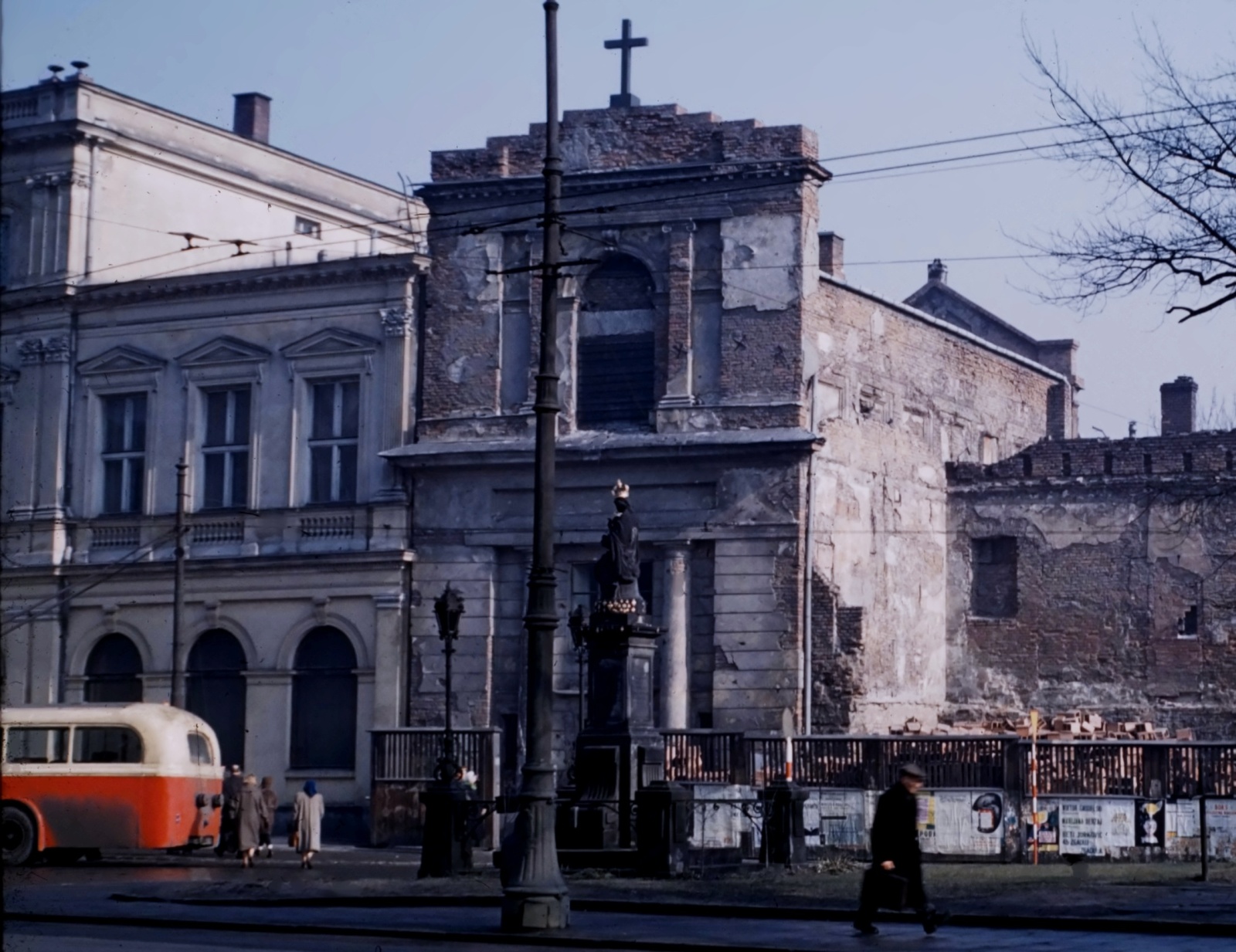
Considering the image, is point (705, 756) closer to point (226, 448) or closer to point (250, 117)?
point (226, 448)

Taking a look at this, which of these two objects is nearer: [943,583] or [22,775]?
[22,775]

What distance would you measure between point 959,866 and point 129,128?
25760mm

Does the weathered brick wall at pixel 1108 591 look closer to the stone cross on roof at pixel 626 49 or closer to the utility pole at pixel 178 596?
the stone cross on roof at pixel 626 49

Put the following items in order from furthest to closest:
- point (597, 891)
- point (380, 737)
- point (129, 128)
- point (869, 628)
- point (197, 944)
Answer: point (129, 128), point (869, 628), point (380, 737), point (597, 891), point (197, 944)

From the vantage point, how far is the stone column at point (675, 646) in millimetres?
35000

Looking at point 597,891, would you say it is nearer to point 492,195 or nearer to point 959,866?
point 959,866

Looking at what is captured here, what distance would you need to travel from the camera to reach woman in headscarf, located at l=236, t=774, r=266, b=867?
29.2 m

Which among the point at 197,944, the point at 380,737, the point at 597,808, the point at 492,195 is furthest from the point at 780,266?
the point at 197,944

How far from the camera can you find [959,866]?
2700 cm

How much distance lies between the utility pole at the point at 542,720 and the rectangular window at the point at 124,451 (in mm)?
26077

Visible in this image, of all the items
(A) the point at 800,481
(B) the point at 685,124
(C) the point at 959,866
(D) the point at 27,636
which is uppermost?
(B) the point at 685,124

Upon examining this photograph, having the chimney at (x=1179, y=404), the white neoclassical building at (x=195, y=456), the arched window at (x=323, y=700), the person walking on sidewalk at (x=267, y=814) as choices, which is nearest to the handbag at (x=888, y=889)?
the person walking on sidewalk at (x=267, y=814)

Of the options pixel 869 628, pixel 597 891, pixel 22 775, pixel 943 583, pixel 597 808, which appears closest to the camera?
pixel 597 891

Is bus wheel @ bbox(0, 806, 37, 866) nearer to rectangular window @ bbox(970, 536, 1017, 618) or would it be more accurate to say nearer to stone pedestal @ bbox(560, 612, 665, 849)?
stone pedestal @ bbox(560, 612, 665, 849)
